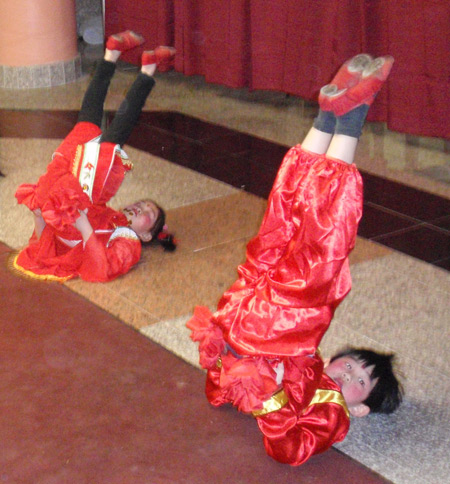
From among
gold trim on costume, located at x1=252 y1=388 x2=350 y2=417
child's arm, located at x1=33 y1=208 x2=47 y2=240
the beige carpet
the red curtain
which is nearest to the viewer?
gold trim on costume, located at x1=252 y1=388 x2=350 y2=417

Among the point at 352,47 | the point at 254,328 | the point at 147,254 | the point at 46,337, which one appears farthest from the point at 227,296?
the point at 352,47

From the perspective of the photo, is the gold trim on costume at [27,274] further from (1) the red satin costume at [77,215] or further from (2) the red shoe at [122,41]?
(2) the red shoe at [122,41]

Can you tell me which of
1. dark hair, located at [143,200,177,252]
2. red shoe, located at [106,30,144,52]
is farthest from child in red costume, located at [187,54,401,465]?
red shoe, located at [106,30,144,52]

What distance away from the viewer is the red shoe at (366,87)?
3.99 feet

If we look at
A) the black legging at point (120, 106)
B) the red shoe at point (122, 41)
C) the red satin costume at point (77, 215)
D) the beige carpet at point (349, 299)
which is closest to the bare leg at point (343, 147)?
the beige carpet at point (349, 299)

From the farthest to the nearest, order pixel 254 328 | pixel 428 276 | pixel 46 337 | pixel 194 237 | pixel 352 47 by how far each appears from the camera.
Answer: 1. pixel 352 47
2. pixel 194 237
3. pixel 428 276
4. pixel 46 337
5. pixel 254 328

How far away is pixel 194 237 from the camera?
2.45 metres

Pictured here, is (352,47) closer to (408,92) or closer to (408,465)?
(408,92)

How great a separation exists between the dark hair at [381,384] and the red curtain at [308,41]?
68.6 inches

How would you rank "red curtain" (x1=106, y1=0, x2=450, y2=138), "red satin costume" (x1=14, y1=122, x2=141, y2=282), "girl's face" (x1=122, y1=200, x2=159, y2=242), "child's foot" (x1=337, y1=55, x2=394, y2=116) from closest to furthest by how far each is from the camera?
"child's foot" (x1=337, y1=55, x2=394, y2=116) → "red satin costume" (x1=14, y1=122, x2=141, y2=282) → "girl's face" (x1=122, y1=200, x2=159, y2=242) → "red curtain" (x1=106, y1=0, x2=450, y2=138)

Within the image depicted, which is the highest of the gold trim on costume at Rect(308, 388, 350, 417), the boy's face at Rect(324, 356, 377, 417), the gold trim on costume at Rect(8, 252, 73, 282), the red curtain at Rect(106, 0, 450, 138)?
the red curtain at Rect(106, 0, 450, 138)

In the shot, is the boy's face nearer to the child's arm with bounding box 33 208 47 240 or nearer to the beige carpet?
the beige carpet

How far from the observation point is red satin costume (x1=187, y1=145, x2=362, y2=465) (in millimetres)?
1267

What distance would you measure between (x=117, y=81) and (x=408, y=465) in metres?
3.69
